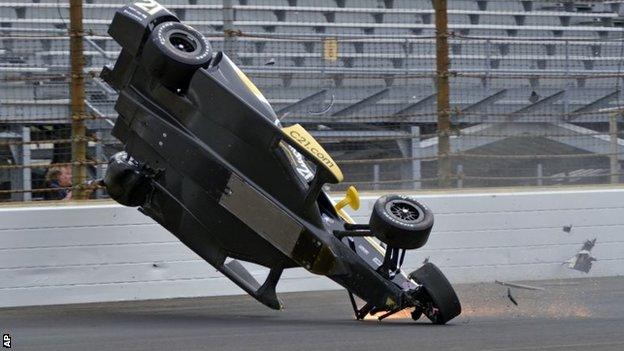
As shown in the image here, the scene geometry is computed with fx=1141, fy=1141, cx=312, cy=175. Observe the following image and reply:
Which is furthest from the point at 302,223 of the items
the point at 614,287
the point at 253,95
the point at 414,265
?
the point at 614,287

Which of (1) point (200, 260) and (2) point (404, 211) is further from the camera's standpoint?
(1) point (200, 260)

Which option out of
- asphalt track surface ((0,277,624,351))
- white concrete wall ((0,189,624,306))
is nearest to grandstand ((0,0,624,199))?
white concrete wall ((0,189,624,306))

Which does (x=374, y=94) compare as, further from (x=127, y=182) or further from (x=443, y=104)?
(x=127, y=182)

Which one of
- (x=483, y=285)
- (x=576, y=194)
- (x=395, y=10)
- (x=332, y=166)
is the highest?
(x=395, y=10)

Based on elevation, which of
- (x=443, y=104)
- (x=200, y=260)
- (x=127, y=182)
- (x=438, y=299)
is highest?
(x=443, y=104)

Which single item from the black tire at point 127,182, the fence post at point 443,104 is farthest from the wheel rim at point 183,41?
the fence post at point 443,104

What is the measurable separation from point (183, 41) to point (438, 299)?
2218 millimetres

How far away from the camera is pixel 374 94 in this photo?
9.99 m

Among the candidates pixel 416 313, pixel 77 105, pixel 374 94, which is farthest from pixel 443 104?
pixel 416 313

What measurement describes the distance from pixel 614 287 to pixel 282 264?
10.7 ft

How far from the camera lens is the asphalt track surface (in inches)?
228

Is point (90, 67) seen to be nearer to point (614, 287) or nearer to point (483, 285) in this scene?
point (483, 285)

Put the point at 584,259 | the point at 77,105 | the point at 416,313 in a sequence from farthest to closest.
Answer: the point at 584,259 < the point at 77,105 < the point at 416,313

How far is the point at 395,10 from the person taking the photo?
45.7 feet
